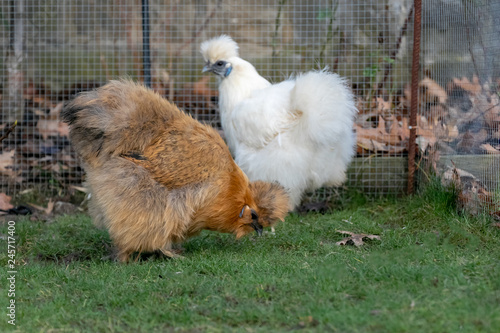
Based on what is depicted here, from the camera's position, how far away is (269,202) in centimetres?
503

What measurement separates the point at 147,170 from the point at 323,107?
220 centimetres

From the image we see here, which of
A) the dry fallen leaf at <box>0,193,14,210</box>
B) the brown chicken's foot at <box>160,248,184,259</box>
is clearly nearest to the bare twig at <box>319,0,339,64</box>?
the brown chicken's foot at <box>160,248,184,259</box>

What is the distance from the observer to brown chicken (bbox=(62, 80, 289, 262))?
4.57 metres

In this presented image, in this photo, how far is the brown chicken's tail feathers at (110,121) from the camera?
4.59 meters

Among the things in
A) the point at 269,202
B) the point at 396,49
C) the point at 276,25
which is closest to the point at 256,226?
the point at 269,202

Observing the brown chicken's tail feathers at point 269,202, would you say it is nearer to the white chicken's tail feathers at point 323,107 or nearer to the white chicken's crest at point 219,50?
the white chicken's tail feathers at point 323,107

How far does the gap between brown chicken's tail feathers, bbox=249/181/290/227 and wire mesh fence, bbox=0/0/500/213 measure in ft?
7.62

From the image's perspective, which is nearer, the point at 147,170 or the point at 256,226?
the point at 147,170

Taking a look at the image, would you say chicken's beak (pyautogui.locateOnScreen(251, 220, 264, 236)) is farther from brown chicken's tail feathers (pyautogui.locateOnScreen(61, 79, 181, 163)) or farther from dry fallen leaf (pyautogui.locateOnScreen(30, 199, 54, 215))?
dry fallen leaf (pyautogui.locateOnScreen(30, 199, 54, 215))

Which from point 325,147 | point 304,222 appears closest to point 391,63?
point 325,147

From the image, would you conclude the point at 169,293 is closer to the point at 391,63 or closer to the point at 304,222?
the point at 304,222

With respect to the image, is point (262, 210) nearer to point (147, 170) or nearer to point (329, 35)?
point (147, 170)

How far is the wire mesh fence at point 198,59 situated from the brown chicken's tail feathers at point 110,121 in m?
2.83

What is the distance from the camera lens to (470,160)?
5730 millimetres
